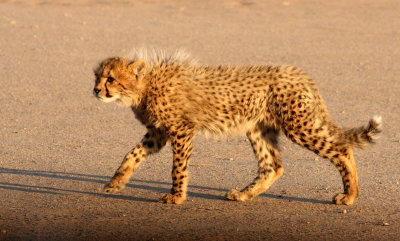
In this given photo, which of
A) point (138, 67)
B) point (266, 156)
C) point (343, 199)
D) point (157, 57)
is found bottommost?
point (343, 199)

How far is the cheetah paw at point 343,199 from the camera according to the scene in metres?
5.61

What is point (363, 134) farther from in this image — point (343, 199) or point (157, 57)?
point (157, 57)

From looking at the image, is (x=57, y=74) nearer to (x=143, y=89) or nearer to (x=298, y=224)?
(x=143, y=89)

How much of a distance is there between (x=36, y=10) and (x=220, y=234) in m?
12.1

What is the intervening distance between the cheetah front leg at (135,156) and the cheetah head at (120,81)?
30 centimetres

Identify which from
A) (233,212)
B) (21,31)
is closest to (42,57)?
(21,31)

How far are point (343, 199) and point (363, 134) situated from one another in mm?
549

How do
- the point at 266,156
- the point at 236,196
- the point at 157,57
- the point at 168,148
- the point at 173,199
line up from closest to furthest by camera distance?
the point at 173,199 → the point at 236,196 → the point at 266,156 → the point at 157,57 → the point at 168,148

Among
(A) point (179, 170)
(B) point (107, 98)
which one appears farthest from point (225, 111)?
(B) point (107, 98)

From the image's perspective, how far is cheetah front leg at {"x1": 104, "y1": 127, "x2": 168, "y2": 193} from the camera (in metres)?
5.70

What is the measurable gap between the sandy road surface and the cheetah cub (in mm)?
216

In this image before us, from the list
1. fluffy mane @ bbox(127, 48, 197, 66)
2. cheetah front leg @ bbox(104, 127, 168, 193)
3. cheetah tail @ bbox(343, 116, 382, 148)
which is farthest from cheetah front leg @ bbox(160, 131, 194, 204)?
cheetah tail @ bbox(343, 116, 382, 148)

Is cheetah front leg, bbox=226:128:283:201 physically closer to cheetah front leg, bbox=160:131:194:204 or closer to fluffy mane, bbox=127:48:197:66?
cheetah front leg, bbox=160:131:194:204

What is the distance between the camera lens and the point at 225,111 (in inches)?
233
